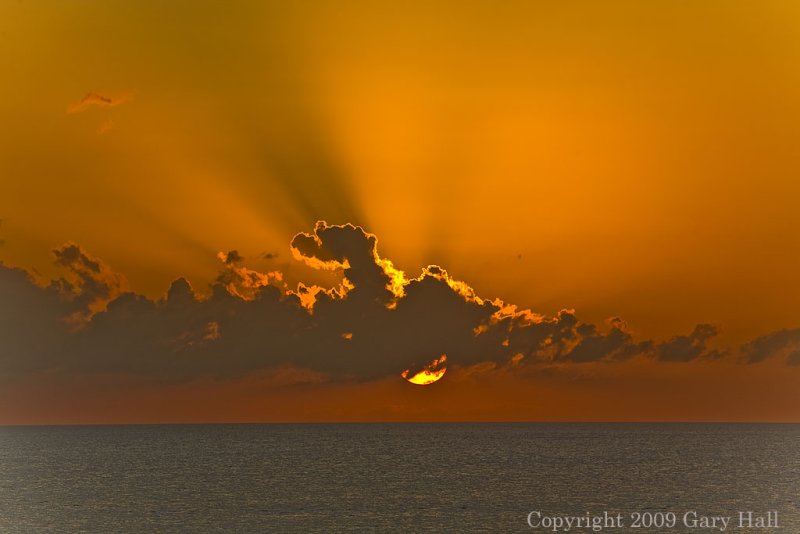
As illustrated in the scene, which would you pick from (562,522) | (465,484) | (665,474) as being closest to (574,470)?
(665,474)

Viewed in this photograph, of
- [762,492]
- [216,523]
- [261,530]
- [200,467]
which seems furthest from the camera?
[200,467]

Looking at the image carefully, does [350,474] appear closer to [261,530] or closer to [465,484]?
[465,484]

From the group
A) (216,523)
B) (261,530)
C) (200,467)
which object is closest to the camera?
(261,530)

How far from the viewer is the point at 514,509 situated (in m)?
114

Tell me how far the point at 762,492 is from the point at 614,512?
4009 centimetres

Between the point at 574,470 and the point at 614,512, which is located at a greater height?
the point at 574,470

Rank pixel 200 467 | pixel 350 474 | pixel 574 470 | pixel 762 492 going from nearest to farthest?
pixel 762 492
pixel 350 474
pixel 574 470
pixel 200 467

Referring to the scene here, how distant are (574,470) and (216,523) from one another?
95592 mm

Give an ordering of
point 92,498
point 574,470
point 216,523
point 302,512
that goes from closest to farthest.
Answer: point 216,523 < point 302,512 < point 92,498 < point 574,470

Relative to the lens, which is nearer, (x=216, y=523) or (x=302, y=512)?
(x=216, y=523)

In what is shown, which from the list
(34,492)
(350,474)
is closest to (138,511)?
(34,492)

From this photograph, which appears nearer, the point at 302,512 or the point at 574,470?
the point at 302,512

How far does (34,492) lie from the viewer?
141 meters

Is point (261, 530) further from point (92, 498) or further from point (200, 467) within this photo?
point (200, 467)
